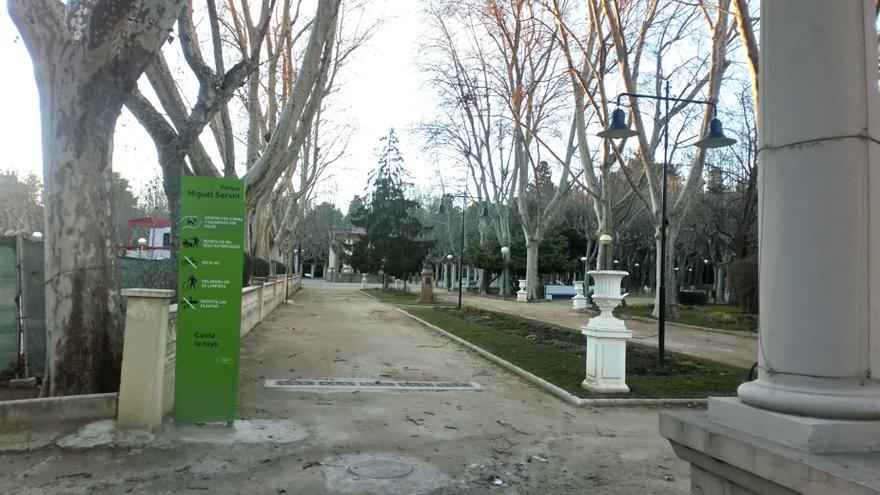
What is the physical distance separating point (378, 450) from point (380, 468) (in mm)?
576

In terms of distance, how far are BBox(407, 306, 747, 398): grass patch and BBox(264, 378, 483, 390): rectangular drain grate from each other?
1.55 meters

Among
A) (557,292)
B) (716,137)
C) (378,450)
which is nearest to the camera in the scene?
(378,450)

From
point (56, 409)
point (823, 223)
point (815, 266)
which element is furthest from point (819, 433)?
point (56, 409)

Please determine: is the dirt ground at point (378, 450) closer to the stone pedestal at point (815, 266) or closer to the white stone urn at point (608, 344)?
the white stone urn at point (608, 344)

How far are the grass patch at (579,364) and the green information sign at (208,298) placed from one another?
16.0 feet

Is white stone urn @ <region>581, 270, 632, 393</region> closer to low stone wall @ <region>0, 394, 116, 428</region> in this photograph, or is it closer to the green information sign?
the green information sign

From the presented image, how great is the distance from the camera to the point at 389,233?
5069 cm

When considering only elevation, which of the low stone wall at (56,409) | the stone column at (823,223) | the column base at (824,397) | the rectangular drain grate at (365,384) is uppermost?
the stone column at (823,223)

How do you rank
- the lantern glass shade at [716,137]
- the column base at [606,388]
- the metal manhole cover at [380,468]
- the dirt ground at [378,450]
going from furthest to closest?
the lantern glass shade at [716,137]
the column base at [606,388]
the metal manhole cover at [380,468]
the dirt ground at [378,450]

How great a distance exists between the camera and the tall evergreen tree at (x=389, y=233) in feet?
161

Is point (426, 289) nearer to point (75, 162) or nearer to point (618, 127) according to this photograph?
point (618, 127)

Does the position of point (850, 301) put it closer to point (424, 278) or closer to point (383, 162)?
point (424, 278)

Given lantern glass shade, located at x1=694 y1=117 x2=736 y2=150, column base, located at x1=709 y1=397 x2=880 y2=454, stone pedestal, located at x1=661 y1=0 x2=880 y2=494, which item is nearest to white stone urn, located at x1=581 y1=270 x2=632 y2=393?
lantern glass shade, located at x1=694 y1=117 x2=736 y2=150

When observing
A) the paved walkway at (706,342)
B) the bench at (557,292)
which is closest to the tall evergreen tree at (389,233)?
the bench at (557,292)
